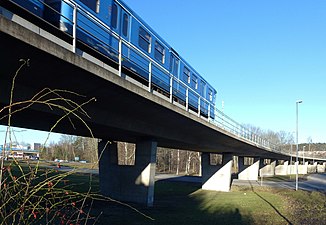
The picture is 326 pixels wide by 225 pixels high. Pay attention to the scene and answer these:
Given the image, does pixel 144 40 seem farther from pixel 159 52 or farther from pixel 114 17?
pixel 114 17

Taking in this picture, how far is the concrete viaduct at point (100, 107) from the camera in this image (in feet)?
26.8

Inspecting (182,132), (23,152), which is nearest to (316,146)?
(182,132)

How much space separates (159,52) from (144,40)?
7.37 feet

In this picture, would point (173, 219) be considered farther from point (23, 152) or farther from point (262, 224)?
point (23, 152)

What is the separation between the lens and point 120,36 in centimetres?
1520

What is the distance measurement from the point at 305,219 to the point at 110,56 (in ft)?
43.8

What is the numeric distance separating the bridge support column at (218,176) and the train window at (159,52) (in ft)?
65.1

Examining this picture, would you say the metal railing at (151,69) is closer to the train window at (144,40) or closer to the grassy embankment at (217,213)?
the train window at (144,40)

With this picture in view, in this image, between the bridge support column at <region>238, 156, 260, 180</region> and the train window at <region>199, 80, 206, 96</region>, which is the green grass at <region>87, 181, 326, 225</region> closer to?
the train window at <region>199, 80, 206, 96</region>

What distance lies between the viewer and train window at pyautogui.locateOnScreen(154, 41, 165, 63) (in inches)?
771

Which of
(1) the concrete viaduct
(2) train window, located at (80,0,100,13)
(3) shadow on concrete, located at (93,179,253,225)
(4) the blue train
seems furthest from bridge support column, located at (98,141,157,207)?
(2) train window, located at (80,0,100,13)

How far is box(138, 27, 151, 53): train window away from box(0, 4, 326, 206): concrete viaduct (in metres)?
3.50

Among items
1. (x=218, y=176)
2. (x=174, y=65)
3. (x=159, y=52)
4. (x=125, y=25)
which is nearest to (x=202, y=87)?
(x=174, y=65)

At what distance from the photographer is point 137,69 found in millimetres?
15930
